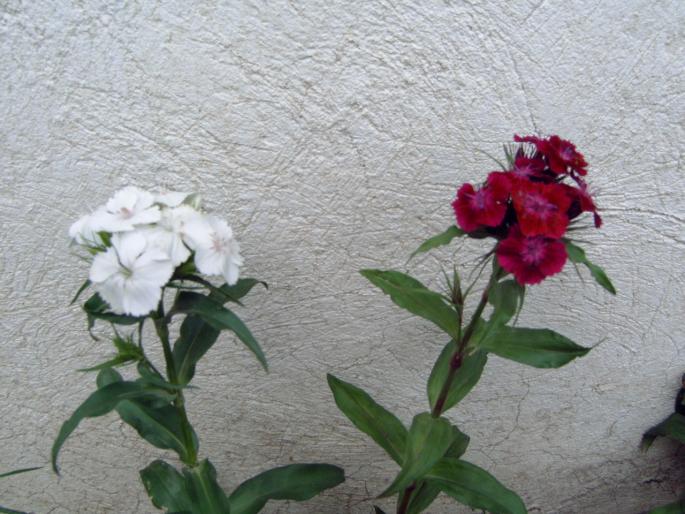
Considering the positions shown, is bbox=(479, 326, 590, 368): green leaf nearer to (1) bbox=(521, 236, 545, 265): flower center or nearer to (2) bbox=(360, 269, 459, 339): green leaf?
(2) bbox=(360, 269, 459, 339): green leaf

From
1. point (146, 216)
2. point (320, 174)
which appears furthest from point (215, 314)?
point (320, 174)

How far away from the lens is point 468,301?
4.56ft

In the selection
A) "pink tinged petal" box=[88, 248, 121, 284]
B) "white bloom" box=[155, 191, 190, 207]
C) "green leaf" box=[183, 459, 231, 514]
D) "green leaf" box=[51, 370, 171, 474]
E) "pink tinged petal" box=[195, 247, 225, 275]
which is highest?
"white bloom" box=[155, 191, 190, 207]

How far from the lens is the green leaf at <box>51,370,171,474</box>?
896 mm

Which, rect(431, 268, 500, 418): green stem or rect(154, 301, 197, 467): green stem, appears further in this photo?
rect(431, 268, 500, 418): green stem

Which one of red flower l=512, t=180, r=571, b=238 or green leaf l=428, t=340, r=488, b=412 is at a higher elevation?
Answer: red flower l=512, t=180, r=571, b=238

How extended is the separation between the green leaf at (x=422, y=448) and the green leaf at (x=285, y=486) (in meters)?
0.26

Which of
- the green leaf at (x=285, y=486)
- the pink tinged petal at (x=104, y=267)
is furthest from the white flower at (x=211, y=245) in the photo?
the green leaf at (x=285, y=486)

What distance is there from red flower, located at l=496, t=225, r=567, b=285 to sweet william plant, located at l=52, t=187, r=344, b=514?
1.36 ft

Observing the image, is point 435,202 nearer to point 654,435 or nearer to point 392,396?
point 392,396

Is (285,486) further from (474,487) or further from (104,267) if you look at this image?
(104,267)

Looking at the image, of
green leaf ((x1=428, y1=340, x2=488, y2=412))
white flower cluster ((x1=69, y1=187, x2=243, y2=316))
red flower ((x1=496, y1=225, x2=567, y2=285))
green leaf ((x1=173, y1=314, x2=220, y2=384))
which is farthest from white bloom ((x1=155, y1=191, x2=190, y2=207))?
green leaf ((x1=428, y1=340, x2=488, y2=412))

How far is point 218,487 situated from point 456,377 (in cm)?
53

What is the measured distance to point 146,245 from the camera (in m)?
0.83
